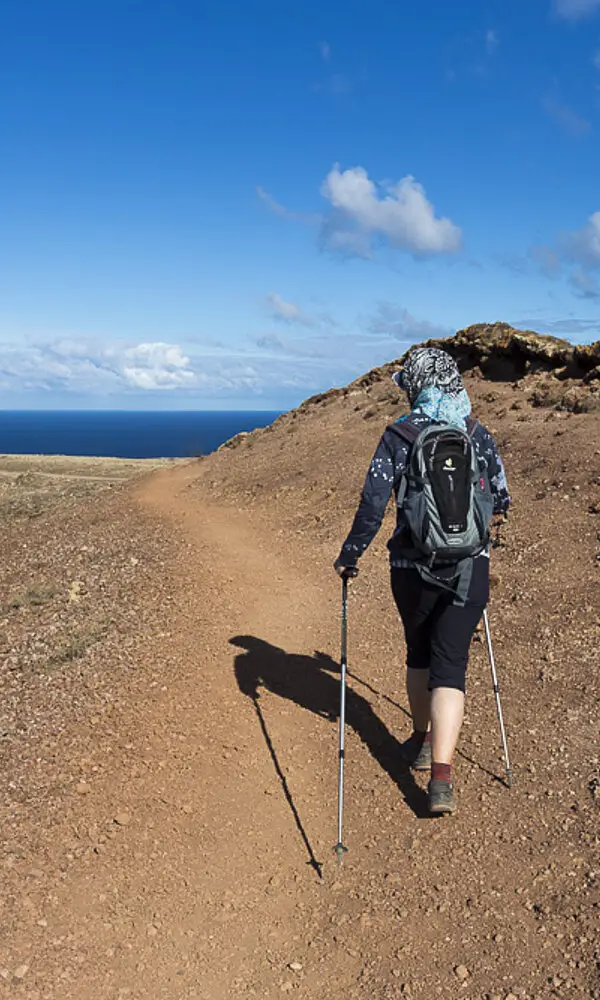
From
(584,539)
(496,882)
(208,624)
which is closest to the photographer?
(496,882)

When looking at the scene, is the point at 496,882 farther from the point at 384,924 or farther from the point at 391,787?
the point at 391,787

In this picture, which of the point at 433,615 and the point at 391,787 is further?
the point at 391,787

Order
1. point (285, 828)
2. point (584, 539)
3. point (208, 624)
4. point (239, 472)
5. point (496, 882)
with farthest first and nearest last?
point (239, 472)
point (584, 539)
point (208, 624)
point (285, 828)
point (496, 882)

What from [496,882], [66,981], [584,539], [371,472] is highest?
[371,472]

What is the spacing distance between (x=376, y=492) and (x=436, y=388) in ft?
2.78

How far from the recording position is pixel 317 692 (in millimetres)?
7441

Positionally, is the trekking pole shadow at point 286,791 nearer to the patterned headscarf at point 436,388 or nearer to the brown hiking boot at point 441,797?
the brown hiking boot at point 441,797

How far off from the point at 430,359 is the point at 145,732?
4.25 meters

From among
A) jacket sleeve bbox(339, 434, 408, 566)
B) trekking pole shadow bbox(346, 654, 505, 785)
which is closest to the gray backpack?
jacket sleeve bbox(339, 434, 408, 566)

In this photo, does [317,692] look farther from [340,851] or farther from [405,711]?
[340,851]

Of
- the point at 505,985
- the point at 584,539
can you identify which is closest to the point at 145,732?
the point at 505,985

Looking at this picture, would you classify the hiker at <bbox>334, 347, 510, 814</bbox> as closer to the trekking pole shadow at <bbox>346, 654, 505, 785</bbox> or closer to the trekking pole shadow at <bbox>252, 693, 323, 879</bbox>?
the trekking pole shadow at <bbox>346, 654, 505, 785</bbox>

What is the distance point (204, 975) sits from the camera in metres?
4.36

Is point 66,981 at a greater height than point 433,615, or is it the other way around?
point 433,615
